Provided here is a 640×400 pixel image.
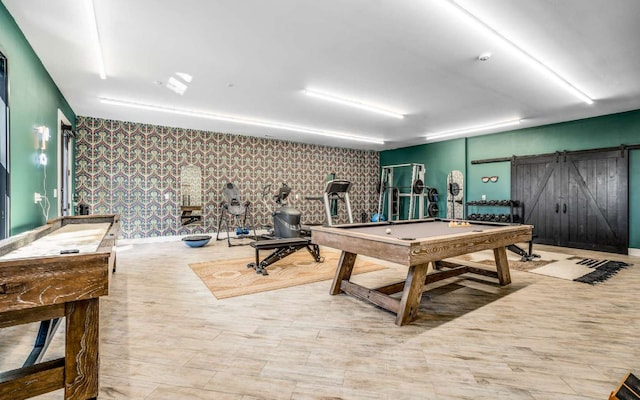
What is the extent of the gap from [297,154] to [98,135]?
5.09 meters

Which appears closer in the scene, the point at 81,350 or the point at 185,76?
the point at 81,350

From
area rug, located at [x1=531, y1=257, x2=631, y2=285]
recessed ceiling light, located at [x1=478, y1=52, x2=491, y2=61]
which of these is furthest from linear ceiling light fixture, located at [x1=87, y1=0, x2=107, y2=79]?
area rug, located at [x1=531, y1=257, x2=631, y2=285]

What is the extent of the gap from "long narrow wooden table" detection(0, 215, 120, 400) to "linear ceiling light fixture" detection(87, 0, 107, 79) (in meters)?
2.41

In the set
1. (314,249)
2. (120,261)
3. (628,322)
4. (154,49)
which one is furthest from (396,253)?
(120,261)

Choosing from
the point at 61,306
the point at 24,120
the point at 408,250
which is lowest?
the point at 61,306

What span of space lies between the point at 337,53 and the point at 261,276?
3.18 m

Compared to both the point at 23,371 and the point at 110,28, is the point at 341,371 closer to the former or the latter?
the point at 23,371

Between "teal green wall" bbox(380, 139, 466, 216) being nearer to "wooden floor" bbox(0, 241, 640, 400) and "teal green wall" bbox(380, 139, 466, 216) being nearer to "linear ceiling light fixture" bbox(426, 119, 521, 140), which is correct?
"linear ceiling light fixture" bbox(426, 119, 521, 140)

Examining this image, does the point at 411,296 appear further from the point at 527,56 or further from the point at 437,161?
the point at 437,161

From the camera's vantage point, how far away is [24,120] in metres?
3.12

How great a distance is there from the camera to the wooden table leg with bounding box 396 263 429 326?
271 cm

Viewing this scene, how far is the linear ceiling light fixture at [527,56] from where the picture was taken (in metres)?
2.73

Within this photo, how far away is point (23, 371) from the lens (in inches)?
54.7

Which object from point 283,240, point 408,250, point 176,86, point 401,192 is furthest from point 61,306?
point 401,192
